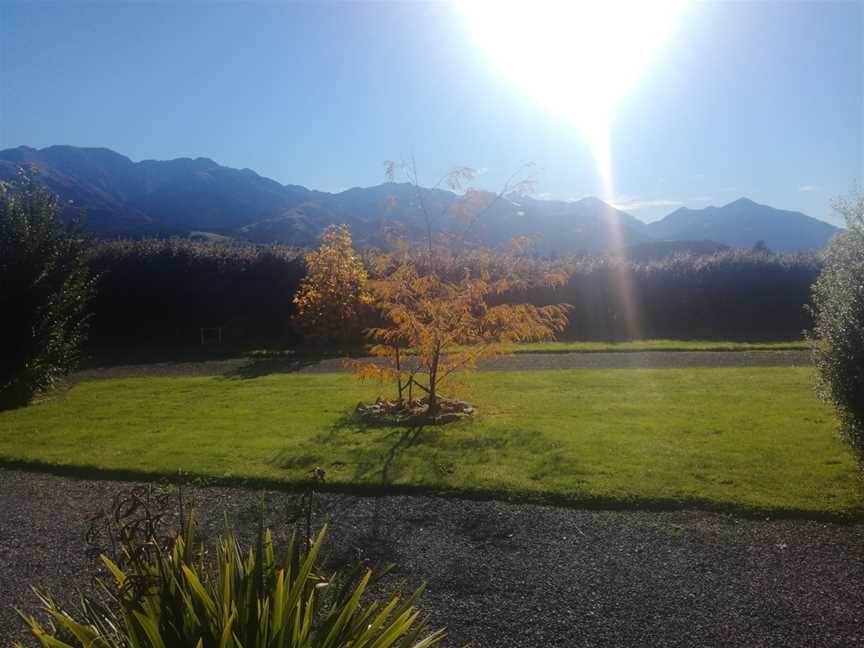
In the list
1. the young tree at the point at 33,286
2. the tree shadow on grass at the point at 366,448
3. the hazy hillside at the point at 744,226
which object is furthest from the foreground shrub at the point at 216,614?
the hazy hillside at the point at 744,226

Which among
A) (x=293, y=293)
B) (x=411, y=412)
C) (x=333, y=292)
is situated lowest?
(x=411, y=412)

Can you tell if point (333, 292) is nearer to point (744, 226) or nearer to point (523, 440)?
point (523, 440)

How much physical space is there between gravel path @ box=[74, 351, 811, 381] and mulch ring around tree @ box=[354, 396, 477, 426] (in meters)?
4.59

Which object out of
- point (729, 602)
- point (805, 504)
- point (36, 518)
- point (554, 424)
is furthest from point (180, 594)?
point (554, 424)

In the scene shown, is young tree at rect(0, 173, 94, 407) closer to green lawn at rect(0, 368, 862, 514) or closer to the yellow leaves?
green lawn at rect(0, 368, 862, 514)

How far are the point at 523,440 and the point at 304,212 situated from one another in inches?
2130

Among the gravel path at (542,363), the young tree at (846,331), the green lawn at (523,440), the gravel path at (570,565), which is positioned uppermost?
the young tree at (846,331)

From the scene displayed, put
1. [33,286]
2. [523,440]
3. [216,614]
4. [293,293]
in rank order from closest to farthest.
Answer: [216,614]
[523,440]
[33,286]
[293,293]

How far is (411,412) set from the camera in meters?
10.9

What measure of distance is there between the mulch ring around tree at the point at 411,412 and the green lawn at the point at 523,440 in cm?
38

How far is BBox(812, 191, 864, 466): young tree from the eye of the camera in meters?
5.95

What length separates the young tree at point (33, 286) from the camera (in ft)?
41.9

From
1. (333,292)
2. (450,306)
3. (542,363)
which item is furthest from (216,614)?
(333,292)

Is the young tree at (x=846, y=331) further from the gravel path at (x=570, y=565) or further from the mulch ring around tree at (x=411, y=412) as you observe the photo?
the mulch ring around tree at (x=411, y=412)
